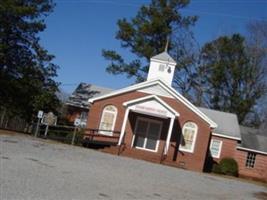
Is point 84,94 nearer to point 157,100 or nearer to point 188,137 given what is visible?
point 157,100

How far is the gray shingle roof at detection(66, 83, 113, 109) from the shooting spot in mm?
47375

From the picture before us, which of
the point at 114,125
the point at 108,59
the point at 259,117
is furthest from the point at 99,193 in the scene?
the point at 259,117

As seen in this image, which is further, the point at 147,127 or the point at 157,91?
the point at 147,127

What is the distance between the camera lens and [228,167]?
37.6 metres

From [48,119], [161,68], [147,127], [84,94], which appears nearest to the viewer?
[48,119]

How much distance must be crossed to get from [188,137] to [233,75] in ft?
70.2

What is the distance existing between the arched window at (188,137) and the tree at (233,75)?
66.4ft

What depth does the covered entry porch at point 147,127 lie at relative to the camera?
33.6 metres

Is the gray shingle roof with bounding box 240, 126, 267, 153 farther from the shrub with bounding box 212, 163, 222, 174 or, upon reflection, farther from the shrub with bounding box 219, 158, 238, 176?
the shrub with bounding box 212, 163, 222, 174

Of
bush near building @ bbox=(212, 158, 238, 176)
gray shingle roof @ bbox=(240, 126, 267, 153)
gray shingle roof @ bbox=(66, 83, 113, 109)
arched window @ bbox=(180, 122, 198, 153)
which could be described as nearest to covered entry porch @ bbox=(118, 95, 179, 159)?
arched window @ bbox=(180, 122, 198, 153)

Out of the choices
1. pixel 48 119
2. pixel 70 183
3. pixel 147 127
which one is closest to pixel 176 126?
pixel 147 127

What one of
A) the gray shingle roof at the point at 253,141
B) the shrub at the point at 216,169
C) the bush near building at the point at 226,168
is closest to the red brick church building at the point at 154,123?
the shrub at the point at 216,169

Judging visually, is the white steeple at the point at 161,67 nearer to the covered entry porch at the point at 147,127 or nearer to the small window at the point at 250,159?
the covered entry porch at the point at 147,127

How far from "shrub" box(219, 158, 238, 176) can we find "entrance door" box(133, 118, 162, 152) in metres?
6.09
